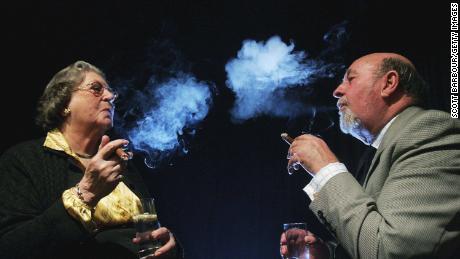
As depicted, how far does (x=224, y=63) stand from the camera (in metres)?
4.16

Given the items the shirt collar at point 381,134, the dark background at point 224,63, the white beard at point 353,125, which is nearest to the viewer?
the shirt collar at point 381,134

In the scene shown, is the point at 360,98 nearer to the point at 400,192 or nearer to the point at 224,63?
the point at 400,192

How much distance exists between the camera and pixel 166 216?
410 cm

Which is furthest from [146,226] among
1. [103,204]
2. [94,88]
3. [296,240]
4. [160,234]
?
[94,88]

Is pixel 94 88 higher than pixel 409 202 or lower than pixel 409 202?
higher

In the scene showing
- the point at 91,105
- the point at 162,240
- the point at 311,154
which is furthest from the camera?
the point at 91,105

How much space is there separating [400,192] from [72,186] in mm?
1532

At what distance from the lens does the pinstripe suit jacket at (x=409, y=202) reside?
59.7 inches

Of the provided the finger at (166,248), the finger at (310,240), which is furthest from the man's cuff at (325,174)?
the finger at (166,248)

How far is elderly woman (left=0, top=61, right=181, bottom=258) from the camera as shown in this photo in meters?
1.80

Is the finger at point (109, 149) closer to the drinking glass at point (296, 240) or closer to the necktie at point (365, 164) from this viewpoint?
the drinking glass at point (296, 240)

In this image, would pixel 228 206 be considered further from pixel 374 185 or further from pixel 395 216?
pixel 395 216

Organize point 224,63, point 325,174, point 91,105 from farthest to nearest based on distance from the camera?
point 224,63 < point 91,105 < point 325,174

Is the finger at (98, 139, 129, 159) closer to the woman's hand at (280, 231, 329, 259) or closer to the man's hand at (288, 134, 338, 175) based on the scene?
the man's hand at (288, 134, 338, 175)
